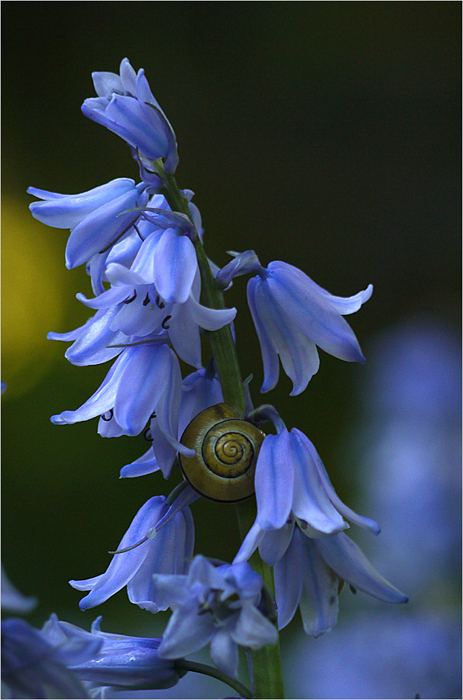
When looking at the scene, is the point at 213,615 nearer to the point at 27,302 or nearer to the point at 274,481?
the point at 274,481

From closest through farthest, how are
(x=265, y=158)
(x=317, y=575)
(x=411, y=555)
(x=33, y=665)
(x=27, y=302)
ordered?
(x=33, y=665) → (x=317, y=575) → (x=411, y=555) → (x=27, y=302) → (x=265, y=158)

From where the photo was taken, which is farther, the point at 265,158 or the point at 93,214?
the point at 265,158

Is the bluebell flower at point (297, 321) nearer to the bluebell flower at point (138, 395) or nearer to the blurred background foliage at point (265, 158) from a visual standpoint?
the bluebell flower at point (138, 395)

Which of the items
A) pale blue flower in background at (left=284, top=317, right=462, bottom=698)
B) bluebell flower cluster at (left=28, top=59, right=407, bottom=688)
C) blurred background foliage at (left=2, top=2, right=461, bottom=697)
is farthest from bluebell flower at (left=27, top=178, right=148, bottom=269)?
blurred background foliage at (left=2, top=2, right=461, bottom=697)

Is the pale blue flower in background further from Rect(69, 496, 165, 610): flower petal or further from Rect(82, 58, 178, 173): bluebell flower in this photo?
Rect(82, 58, 178, 173): bluebell flower

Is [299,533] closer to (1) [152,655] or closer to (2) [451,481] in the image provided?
(1) [152,655]

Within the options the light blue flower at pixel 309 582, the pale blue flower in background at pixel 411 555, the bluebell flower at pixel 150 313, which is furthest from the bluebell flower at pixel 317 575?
the pale blue flower in background at pixel 411 555

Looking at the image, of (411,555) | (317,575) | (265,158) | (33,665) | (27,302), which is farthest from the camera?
(265,158)

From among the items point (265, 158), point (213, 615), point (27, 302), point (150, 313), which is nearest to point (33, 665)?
point (213, 615)

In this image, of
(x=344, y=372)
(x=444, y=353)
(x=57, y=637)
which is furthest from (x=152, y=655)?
(x=344, y=372)
